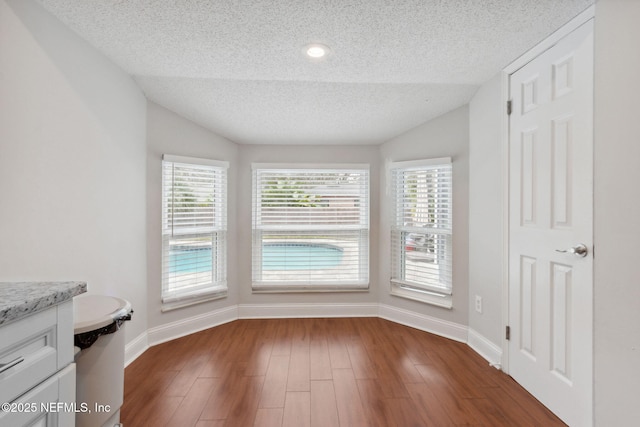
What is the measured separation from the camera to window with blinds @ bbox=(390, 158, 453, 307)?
9.21 ft

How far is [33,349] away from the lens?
35.0 inches

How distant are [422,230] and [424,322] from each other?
3.05ft

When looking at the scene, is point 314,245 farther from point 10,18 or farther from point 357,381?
point 10,18

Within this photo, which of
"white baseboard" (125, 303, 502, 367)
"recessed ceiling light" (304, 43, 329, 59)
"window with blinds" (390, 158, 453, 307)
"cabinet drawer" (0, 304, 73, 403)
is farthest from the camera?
"window with blinds" (390, 158, 453, 307)

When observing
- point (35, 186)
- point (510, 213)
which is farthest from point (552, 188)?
point (35, 186)

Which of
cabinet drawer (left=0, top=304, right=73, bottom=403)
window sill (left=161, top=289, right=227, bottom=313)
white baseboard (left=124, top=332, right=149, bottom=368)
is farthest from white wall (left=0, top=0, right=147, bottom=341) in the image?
cabinet drawer (left=0, top=304, right=73, bottom=403)

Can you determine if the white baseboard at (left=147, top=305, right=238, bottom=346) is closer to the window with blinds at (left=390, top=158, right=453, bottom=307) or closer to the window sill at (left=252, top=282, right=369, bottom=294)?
the window sill at (left=252, top=282, right=369, bottom=294)

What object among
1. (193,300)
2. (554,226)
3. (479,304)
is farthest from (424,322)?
(193,300)

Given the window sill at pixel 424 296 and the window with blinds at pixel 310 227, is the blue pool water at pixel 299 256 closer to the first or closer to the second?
the window with blinds at pixel 310 227

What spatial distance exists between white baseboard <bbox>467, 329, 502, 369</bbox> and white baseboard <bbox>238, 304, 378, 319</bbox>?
1.06 m

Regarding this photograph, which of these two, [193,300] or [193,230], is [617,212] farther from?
[193,300]

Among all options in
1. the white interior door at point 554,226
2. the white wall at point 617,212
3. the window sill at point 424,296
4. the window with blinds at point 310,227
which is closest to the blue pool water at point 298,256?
the window with blinds at point 310,227

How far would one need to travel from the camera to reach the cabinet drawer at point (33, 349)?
2.61ft

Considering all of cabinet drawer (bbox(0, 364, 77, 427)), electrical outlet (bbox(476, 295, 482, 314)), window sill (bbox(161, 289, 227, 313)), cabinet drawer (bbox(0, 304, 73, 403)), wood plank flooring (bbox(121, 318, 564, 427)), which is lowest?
wood plank flooring (bbox(121, 318, 564, 427))
